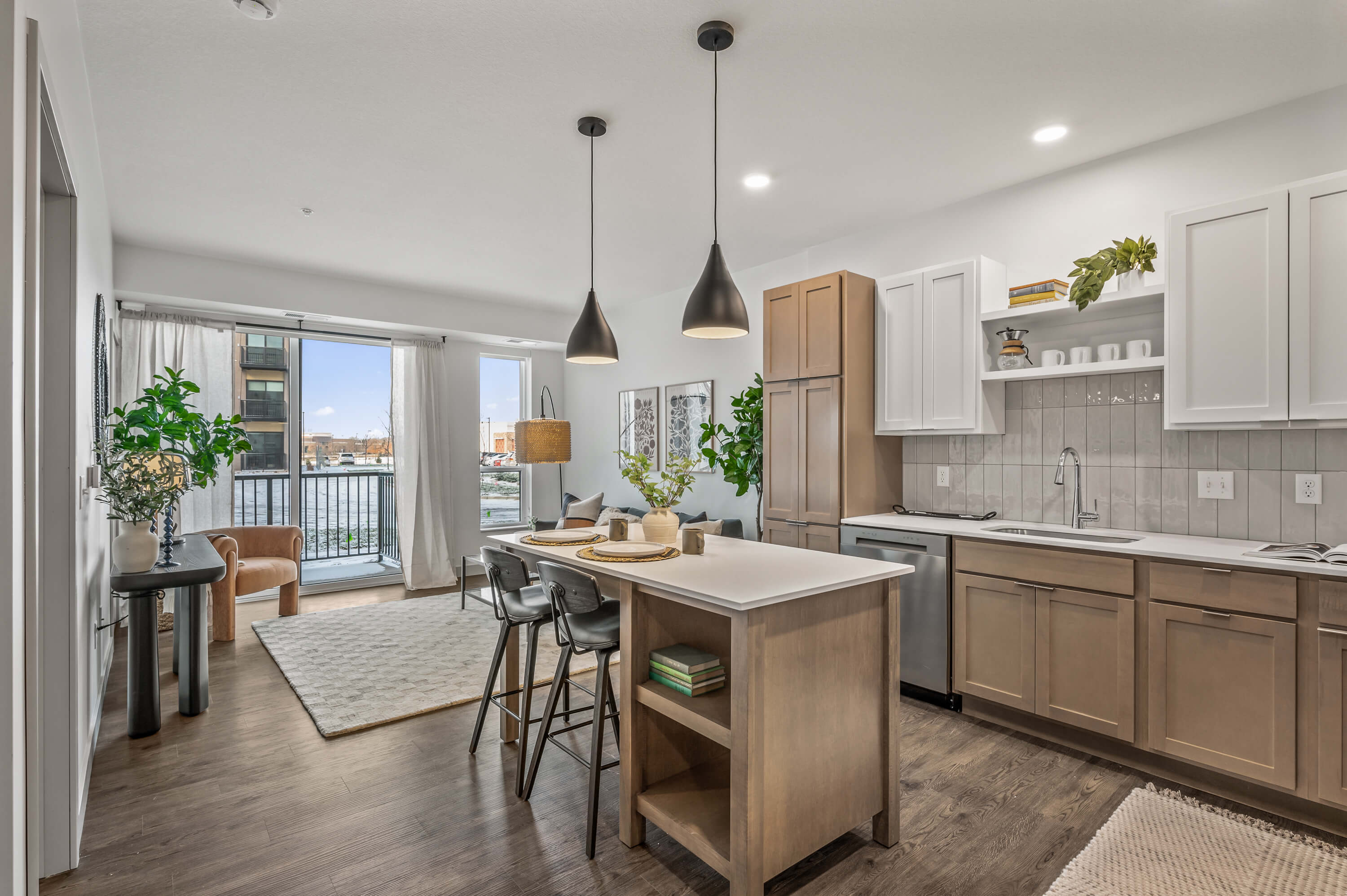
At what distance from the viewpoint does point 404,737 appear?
300 cm

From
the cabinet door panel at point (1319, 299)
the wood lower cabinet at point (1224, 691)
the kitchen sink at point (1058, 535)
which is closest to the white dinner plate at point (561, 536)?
the kitchen sink at point (1058, 535)

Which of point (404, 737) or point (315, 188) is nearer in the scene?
point (404, 737)

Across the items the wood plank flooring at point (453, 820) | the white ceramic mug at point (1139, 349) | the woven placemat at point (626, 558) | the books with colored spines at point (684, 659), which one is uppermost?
the white ceramic mug at point (1139, 349)

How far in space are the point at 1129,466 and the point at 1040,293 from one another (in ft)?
3.04

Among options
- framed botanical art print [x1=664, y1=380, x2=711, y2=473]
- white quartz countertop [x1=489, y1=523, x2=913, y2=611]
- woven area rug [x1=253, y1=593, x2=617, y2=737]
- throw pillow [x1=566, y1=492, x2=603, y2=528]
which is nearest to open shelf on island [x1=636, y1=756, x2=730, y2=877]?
white quartz countertop [x1=489, y1=523, x2=913, y2=611]

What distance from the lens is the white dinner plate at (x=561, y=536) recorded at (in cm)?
280

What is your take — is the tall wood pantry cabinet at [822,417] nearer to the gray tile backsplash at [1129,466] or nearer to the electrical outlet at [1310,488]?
the gray tile backsplash at [1129,466]

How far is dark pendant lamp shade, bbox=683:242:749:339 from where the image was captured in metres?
2.61

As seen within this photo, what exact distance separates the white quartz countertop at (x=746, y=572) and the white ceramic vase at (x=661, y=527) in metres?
0.17

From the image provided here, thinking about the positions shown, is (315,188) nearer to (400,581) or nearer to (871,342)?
(871,342)

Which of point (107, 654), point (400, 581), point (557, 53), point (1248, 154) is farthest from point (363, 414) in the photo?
point (1248, 154)

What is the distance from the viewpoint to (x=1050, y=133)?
9.77 feet

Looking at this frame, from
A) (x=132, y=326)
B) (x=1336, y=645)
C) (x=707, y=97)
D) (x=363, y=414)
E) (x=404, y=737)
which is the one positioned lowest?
(x=404, y=737)

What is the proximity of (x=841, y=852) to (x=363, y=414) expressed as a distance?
560 centimetres
